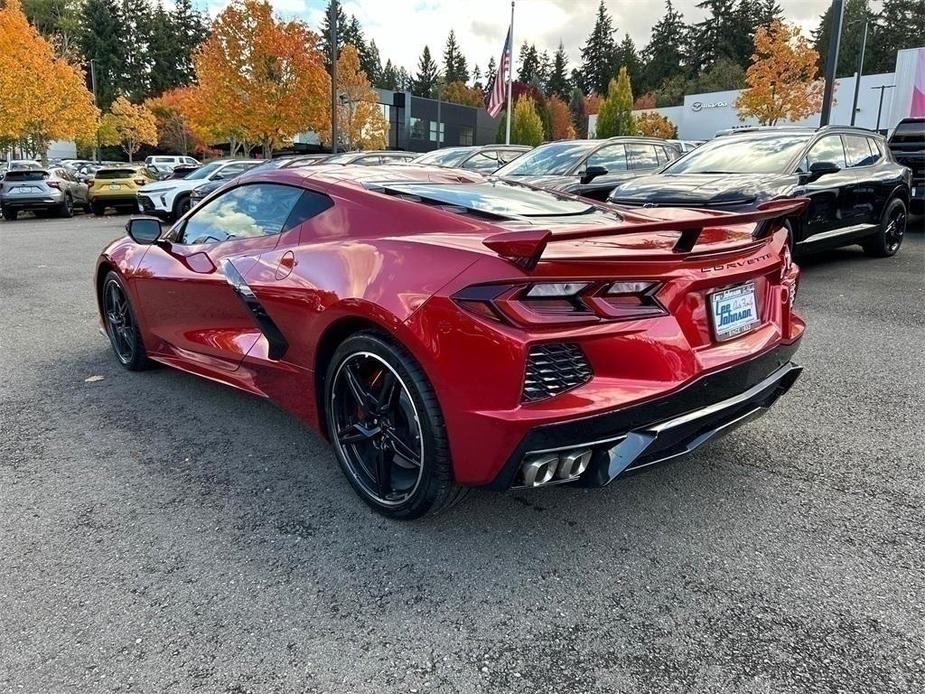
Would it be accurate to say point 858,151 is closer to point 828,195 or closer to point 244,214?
point 828,195

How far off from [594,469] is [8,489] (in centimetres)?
260

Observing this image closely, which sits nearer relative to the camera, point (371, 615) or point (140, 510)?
point (371, 615)

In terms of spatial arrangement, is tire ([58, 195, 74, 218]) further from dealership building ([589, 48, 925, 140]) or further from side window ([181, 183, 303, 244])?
dealership building ([589, 48, 925, 140])

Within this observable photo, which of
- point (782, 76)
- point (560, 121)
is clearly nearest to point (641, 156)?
point (782, 76)

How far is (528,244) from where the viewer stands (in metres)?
2.08

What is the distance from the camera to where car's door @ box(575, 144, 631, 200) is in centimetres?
870

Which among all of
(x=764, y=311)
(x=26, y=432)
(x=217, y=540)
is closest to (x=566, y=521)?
(x=764, y=311)

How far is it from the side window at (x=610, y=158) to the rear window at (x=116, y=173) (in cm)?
1604

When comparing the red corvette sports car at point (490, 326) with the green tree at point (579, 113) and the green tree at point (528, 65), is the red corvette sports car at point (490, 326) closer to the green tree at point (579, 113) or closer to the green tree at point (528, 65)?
the green tree at point (579, 113)

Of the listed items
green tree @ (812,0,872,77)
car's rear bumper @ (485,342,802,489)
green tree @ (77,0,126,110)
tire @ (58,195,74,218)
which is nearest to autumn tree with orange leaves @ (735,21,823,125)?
tire @ (58,195,74,218)

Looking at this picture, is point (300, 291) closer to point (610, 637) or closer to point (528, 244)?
point (528, 244)

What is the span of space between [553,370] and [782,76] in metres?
34.2

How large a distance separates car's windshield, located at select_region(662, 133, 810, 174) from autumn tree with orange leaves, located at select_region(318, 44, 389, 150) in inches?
1289

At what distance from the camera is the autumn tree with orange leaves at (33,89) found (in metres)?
28.5
